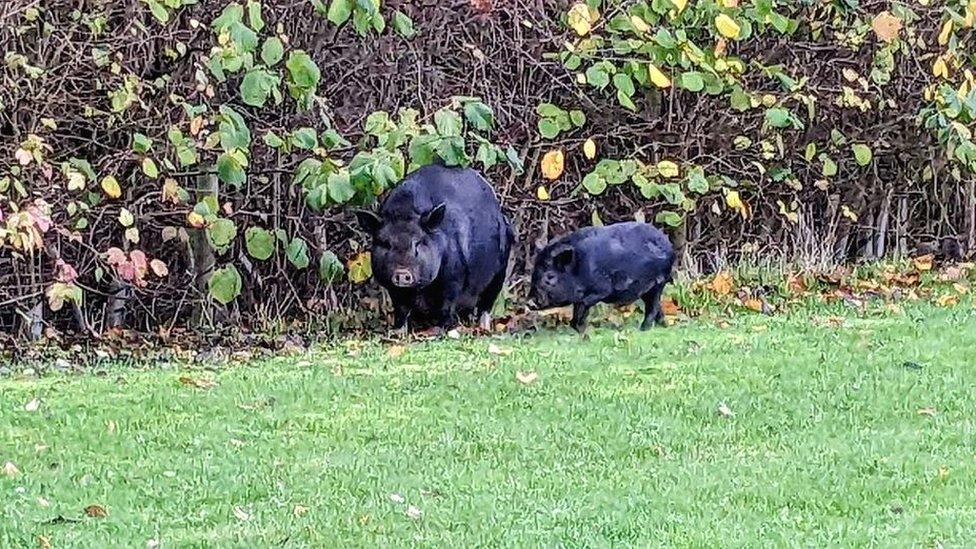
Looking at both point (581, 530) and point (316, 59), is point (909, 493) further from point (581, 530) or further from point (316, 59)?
point (316, 59)

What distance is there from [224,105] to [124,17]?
88 centimetres

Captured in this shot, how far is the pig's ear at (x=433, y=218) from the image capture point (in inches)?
412

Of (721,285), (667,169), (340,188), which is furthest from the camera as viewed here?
(667,169)

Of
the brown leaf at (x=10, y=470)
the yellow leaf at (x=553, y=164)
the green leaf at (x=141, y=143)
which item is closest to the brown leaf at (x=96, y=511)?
the brown leaf at (x=10, y=470)

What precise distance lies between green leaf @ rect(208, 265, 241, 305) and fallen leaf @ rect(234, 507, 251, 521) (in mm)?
5200

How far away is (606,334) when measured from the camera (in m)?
10.1

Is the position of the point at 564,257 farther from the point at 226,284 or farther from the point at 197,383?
the point at 197,383

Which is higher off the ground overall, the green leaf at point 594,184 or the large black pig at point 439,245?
the green leaf at point 594,184

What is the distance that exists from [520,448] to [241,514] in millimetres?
1409

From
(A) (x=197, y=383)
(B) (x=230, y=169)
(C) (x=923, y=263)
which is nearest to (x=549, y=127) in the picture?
(B) (x=230, y=169)

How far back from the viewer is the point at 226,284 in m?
10.8

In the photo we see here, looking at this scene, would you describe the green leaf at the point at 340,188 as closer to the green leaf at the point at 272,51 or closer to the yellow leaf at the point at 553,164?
the green leaf at the point at 272,51

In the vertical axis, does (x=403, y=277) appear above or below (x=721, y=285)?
above

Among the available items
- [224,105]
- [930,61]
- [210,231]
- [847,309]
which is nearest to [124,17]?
[224,105]
